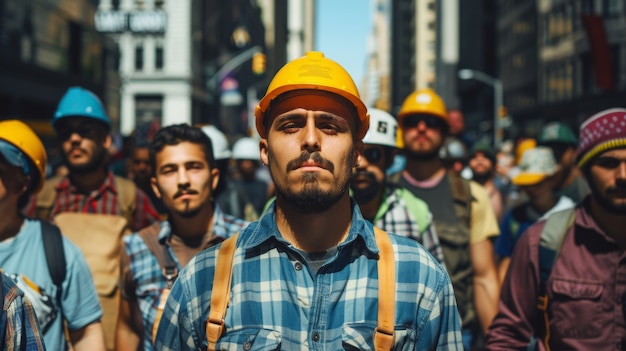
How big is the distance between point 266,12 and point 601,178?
136 metres

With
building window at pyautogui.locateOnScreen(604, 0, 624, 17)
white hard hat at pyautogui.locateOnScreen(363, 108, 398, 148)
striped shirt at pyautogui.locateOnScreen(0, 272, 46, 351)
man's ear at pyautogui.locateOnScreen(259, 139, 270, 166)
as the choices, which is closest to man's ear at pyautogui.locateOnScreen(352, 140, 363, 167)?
man's ear at pyautogui.locateOnScreen(259, 139, 270, 166)

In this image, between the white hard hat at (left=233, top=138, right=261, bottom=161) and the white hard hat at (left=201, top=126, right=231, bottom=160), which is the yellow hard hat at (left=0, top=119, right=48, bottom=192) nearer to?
the white hard hat at (left=201, top=126, right=231, bottom=160)

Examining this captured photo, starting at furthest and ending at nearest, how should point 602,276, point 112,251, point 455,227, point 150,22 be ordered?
point 150,22 → point 455,227 → point 112,251 → point 602,276

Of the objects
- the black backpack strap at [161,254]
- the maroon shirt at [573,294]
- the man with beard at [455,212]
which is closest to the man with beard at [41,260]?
the black backpack strap at [161,254]

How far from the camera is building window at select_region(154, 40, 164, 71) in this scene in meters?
62.7

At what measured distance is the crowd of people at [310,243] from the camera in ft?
8.66

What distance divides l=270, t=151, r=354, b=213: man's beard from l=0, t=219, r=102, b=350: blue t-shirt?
167cm

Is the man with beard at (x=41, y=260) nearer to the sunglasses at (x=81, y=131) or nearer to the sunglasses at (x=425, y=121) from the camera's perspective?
the sunglasses at (x=81, y=131)

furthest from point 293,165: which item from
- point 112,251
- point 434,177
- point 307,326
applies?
point 434,177

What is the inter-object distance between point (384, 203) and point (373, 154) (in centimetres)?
36

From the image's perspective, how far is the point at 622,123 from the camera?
3.88m

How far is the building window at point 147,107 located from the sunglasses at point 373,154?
2324 inches

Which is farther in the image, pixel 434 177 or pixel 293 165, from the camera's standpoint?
pixel 434 177

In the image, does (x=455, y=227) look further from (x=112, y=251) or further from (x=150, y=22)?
(x=150, y=22)
